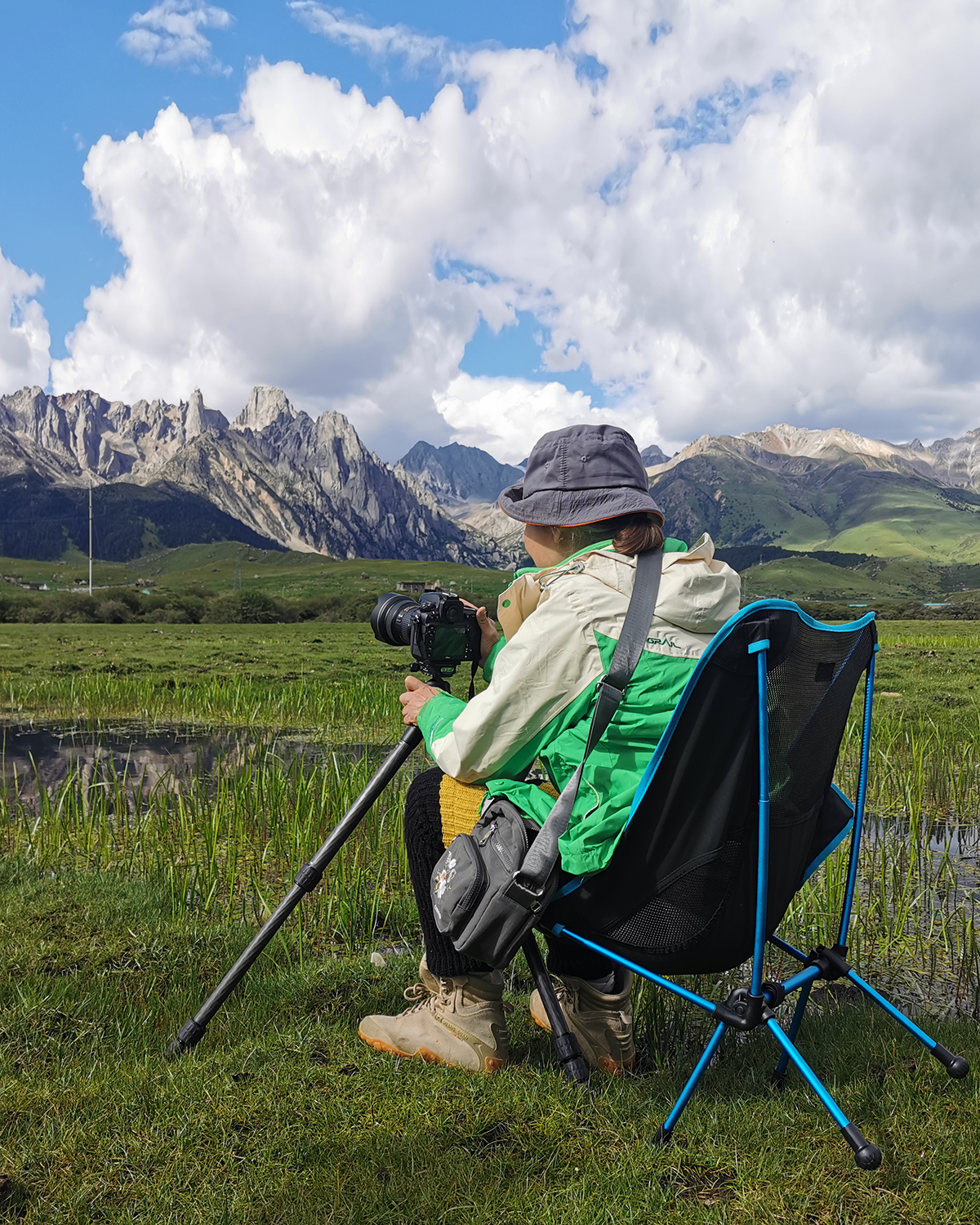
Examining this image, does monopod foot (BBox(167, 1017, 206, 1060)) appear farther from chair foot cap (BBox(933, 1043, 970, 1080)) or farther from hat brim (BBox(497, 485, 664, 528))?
chair foot cap (BBox(933, 1043, 970, 1080))

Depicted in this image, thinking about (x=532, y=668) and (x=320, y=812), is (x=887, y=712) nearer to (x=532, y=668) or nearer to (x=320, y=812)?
(x=320, y=812)

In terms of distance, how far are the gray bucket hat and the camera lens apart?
75cm

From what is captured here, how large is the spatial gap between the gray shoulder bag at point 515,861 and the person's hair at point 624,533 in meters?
0.06

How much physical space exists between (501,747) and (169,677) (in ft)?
55.3

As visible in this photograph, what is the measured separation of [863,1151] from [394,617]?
2.49 meters

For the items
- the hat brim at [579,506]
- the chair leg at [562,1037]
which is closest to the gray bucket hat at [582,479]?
the hat brim at [579,506]

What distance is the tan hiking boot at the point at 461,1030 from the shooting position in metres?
3.21

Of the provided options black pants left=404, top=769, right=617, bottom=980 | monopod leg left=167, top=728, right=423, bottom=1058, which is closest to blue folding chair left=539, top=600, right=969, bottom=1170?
black pants left=404, top=769, right=617, bottom=980

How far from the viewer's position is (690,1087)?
2.46 meters

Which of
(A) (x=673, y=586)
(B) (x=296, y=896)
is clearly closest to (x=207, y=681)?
(B) (x=296, y=896)

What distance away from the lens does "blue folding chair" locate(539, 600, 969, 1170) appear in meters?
2.41

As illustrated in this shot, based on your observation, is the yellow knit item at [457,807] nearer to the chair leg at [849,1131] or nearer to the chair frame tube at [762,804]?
the chair frame tube at [762,804]

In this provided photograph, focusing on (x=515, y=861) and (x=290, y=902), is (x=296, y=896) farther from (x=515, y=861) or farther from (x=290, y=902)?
(x=515, y=861)

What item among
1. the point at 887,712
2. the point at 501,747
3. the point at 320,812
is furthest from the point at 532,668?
the point at 887,712
